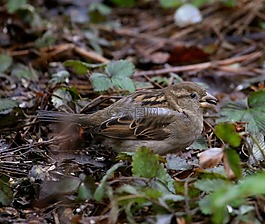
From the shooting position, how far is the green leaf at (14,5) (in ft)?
18.1

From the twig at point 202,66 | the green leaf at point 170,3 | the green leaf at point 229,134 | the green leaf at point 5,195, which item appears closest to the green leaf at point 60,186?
the green leaf at point 5,195

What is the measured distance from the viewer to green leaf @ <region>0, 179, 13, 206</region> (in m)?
3.11

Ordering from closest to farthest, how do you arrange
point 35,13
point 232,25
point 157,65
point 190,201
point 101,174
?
1. point 190,201
2. point 101,174
3. point 157,65
4. point 35,13
5. point 232,25

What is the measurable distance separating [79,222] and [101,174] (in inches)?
22.5

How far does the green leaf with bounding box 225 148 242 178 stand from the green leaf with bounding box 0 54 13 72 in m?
2.51

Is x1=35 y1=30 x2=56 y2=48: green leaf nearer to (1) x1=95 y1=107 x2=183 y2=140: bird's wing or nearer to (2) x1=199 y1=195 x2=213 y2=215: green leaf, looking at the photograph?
(1) x1=95 y1=107 x2=183 y2=140: bird's wing

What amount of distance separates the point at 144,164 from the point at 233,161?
1.34 feet

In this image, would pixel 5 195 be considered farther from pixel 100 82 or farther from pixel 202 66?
pixel 202 66

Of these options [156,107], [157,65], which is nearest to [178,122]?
[156,107]

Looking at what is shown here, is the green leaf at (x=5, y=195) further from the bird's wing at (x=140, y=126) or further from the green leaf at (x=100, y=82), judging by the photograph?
the green leaf at (x=100, y=82)

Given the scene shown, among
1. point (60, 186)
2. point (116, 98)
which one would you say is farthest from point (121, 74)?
point (60, 186)

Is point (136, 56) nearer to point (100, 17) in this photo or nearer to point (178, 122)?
point (100, 17)

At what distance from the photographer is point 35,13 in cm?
586

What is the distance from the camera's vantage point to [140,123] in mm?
3721
